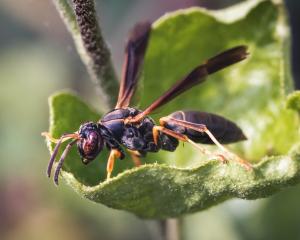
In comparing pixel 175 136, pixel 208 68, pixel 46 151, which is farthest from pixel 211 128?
pixel 46 151

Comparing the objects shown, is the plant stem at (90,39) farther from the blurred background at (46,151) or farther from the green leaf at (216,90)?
the blurred background at (46,151)

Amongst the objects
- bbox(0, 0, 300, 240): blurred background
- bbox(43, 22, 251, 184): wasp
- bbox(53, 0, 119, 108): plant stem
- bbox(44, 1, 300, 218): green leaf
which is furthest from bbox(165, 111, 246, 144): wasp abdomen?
bbox(0, 0, 300, 240): blurred background

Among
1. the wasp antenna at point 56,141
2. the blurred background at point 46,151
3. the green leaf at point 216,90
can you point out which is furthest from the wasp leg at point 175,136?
the blurred background at point 46,151

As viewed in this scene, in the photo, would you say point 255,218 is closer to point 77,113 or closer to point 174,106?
point 174,106

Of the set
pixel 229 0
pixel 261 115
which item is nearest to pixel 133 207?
pixel 261 115

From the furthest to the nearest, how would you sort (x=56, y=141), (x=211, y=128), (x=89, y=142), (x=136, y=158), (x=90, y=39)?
1. (x=136, y=158)
2. (x=211, y=128)
3. (x=89, y=142)
4. (x=56, y=141)
5. (x=90, y=39)

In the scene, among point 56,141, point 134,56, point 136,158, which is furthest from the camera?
point 134,56

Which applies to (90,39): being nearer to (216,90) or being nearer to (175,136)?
(175,136)
